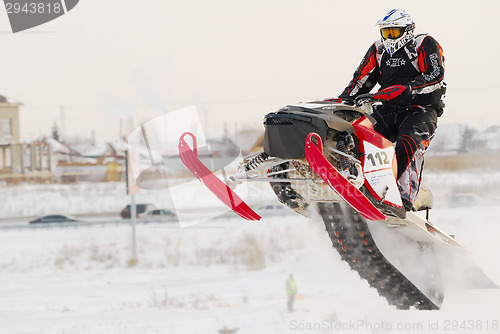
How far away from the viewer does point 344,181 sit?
17.4 feet

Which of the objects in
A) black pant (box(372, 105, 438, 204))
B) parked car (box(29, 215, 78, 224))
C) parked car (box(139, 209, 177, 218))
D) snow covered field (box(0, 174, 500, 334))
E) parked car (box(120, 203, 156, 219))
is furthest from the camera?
parked car (box(139, 209, 177, 218))

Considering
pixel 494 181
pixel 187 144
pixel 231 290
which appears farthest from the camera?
pixel 494 181

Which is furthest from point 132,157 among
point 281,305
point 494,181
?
point 494,181

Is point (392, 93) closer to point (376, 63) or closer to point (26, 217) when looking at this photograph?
point (376, 63)

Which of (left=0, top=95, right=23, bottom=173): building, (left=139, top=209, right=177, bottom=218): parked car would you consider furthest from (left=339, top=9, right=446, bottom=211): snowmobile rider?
(left=0, top=95, right=23, bottom=173): building

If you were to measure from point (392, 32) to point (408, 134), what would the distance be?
3.63ft

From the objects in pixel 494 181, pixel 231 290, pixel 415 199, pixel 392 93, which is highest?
pixel 392 93

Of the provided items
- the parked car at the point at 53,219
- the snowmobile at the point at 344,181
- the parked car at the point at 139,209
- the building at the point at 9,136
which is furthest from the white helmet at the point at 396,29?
the building at the point at 9,136

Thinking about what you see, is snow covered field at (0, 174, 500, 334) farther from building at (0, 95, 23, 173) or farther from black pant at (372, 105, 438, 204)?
building at (0, 95, 23, 173)

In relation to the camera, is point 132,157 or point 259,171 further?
point 132,157

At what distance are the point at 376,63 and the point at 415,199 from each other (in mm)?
1622

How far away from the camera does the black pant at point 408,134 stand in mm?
6098

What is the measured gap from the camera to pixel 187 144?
5879 mm

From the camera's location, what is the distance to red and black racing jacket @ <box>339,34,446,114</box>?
20.6ft
